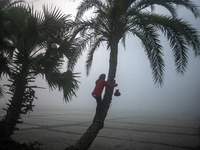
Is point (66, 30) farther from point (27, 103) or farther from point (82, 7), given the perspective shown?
point (27, 103)

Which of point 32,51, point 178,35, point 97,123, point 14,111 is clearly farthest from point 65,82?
point 178,35

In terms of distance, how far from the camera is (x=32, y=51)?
4848 mm

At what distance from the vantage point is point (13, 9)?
14.7 ft

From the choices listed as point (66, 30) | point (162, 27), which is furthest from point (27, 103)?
point (162, 27)

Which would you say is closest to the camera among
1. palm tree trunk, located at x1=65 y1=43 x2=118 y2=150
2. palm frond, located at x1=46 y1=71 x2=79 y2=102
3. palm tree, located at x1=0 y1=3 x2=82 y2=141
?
palm tree, located at x1=0 y1=3 x2=82 y2=141

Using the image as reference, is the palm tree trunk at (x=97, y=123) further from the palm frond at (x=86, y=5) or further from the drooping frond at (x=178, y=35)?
the palm frond at (x=86, y=5)

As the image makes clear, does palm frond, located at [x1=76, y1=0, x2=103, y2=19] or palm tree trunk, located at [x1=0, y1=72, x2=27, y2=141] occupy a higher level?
palm frond, located at [x1=76, y1=0, x2=103, y2=19]

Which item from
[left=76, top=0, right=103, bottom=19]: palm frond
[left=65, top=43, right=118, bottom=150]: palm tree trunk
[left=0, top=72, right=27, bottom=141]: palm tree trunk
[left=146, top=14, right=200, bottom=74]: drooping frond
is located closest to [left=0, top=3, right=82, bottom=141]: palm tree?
[left=0, top=72, right=27, bottom=141]: palm tree trunk

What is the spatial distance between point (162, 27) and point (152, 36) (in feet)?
1.99

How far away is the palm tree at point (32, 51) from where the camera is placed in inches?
173

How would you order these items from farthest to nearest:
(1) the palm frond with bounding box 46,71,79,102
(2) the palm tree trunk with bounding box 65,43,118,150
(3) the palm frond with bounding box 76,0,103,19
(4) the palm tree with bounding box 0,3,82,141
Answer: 1. (3) the palm frond with bounding box 76,0,103,19
2. (1) the palm frond with bounding box 46,71,79,102
3. (2) the palm tree trunk with bounding box 65,43,118,150
4. (4) the palm tree with bounding box 0,3,82,141

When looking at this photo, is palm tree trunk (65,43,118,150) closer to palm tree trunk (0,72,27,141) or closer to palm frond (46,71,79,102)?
palm frond (46,71,79,102)

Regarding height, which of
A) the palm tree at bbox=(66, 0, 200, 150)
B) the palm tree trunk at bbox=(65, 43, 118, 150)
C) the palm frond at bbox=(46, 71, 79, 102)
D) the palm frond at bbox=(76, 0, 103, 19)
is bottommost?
the palm tree trunk at bbox=(65, 43, 118, 150)

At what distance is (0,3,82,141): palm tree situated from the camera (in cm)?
440
